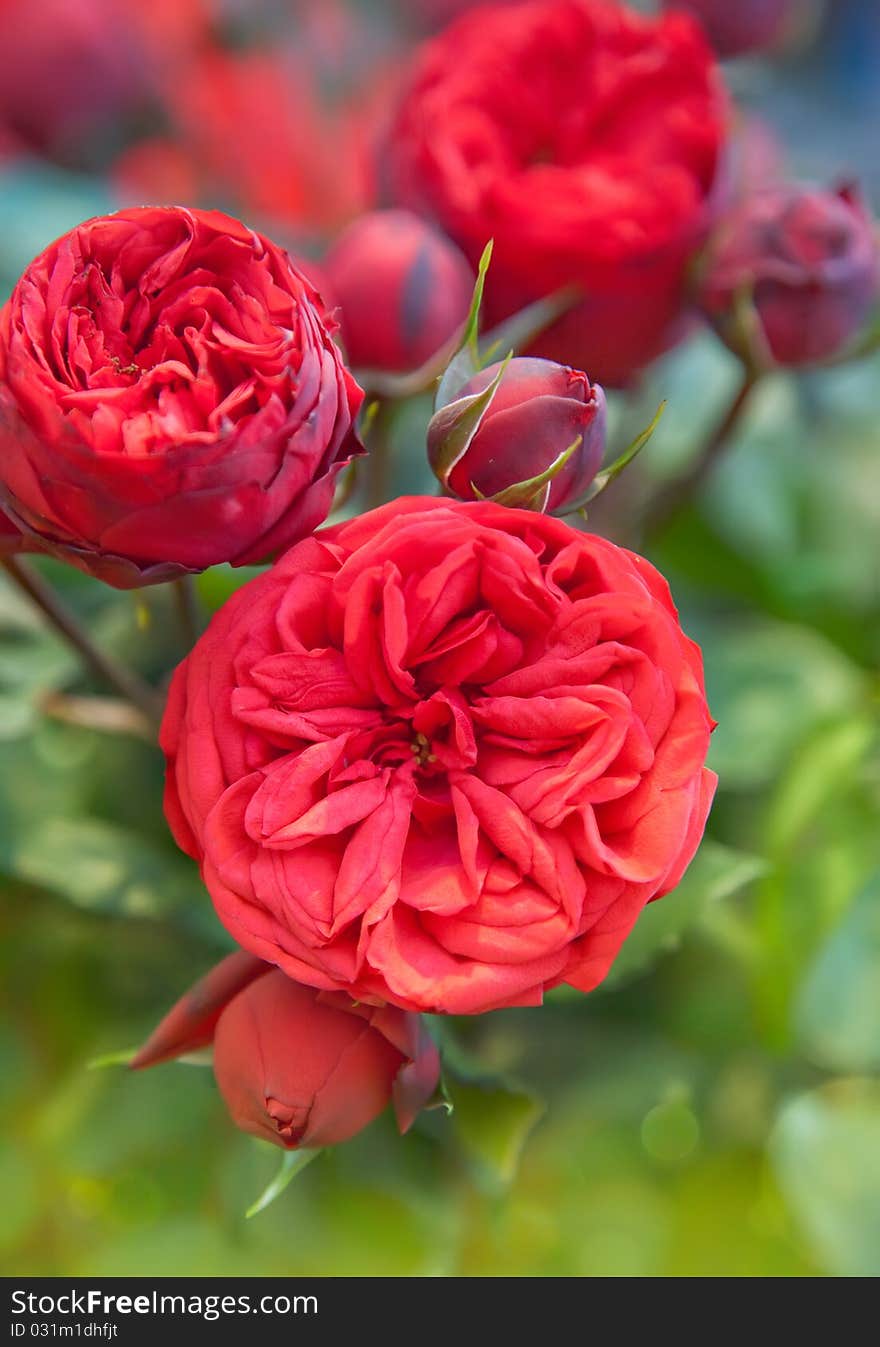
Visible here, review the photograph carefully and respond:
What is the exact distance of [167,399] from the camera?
0.78 ft

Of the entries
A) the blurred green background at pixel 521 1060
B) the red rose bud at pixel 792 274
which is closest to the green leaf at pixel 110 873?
the blurred green background at pixel 521 1060

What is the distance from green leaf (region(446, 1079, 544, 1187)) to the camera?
1.04 feet

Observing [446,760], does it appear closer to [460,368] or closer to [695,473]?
[460,368]

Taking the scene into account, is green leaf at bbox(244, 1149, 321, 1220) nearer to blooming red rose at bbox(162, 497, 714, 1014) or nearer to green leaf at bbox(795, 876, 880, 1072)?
blooming red rose at bbox(162, 497, 714, 1014)

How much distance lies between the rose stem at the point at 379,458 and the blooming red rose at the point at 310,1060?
6.2 inches

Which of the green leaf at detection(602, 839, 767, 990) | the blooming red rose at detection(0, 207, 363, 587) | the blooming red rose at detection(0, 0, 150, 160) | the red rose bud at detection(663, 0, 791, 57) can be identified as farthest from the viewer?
the blooming red rose at detection(0, 0, 150, 160)

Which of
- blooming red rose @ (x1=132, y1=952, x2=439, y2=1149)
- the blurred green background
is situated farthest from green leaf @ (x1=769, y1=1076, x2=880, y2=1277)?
blooming red rose @ (x1=132, y1=952, x2=439, y2=1149)

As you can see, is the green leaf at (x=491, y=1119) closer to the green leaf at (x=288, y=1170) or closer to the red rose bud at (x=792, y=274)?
the green leaf at (x=288, y=1170)

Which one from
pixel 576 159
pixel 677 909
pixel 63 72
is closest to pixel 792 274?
pixel 576 159

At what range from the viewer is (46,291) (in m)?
0.25

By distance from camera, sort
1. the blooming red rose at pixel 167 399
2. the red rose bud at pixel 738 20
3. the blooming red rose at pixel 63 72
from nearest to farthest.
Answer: the blooming red rose at pixel 167 399
the red rose bud at pixel 738 20
the blooming red rose at pixel 63 72

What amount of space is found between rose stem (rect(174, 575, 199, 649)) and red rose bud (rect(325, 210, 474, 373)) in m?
0.10

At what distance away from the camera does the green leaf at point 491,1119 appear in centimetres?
32

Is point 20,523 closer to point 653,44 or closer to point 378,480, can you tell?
point 378,480
